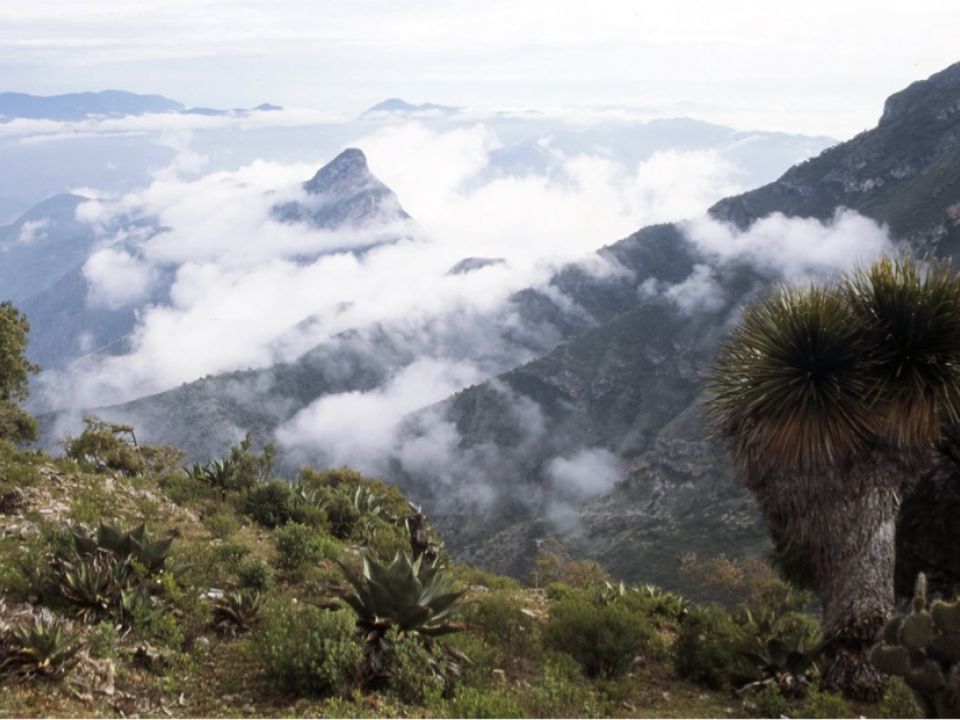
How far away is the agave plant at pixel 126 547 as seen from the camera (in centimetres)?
870

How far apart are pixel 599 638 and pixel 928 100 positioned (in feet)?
589

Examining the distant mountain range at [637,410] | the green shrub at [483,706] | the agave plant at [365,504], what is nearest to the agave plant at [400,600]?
the green shrub at [483,706]

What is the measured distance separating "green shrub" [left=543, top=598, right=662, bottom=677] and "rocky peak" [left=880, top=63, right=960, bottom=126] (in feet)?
558

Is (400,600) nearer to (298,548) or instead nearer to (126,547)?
(126,547)

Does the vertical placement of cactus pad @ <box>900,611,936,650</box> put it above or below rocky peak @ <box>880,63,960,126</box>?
below

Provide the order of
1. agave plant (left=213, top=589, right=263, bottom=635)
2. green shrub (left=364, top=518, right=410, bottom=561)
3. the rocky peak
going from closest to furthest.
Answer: agave plant (left=213, top=589, right=263, bottom=635), green shrub (left=364, top=518, right=410, bottom=561), the rocky peak

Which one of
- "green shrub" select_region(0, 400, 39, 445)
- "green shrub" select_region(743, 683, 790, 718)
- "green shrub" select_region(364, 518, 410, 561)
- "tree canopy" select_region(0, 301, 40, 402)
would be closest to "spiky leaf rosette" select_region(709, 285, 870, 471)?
"green shrub" select_region(743, 683, 790, 718)

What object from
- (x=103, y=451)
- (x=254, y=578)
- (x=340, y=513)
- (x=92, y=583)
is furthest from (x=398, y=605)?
(x=103, y=451)

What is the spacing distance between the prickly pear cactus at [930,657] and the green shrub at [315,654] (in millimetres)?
5159

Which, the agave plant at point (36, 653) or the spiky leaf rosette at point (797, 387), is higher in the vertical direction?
the spiky leaf rosette at point (797, 387)

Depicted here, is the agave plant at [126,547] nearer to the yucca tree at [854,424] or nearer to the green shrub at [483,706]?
the green shrub at [483,706]

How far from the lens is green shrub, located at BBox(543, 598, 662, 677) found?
Result: 27.9 feet

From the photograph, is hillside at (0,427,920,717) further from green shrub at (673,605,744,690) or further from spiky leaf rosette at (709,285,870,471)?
spiky leaf rosette at (709,285,870,471)

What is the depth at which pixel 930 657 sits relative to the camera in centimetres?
680
